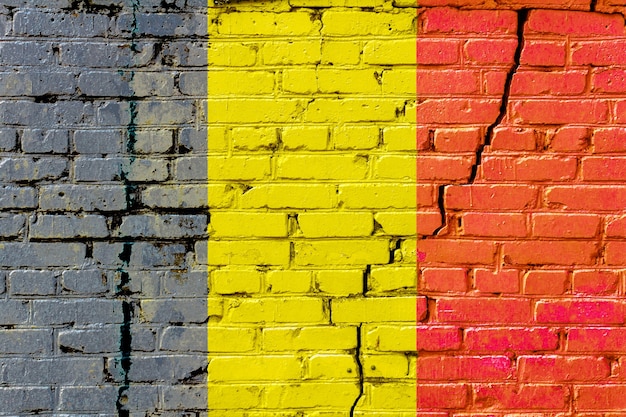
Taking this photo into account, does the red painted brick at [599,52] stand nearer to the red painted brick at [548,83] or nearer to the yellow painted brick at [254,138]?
the red painted brick at [548,83]

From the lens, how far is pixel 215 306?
6.45 ft

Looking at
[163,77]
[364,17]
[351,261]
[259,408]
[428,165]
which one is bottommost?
[259,408]

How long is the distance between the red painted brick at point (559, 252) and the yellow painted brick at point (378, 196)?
0.39m

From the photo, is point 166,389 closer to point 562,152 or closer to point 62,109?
point 62,109

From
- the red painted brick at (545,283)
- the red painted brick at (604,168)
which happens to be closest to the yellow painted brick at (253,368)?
the red painted brick at (545,283)

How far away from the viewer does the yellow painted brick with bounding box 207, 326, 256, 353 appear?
6.45 feet

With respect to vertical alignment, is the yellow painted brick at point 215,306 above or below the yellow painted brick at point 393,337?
above

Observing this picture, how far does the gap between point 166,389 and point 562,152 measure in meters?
1.42

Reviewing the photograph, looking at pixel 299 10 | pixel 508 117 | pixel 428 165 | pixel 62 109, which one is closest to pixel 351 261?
pixel 428 165

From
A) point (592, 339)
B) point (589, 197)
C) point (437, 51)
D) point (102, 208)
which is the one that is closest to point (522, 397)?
point (592, 339)

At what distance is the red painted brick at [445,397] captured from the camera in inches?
77.4

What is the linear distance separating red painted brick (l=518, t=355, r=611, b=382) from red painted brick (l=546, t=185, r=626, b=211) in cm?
47

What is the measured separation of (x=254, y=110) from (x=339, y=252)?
20.2 inches

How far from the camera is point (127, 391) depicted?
1.96 meters
